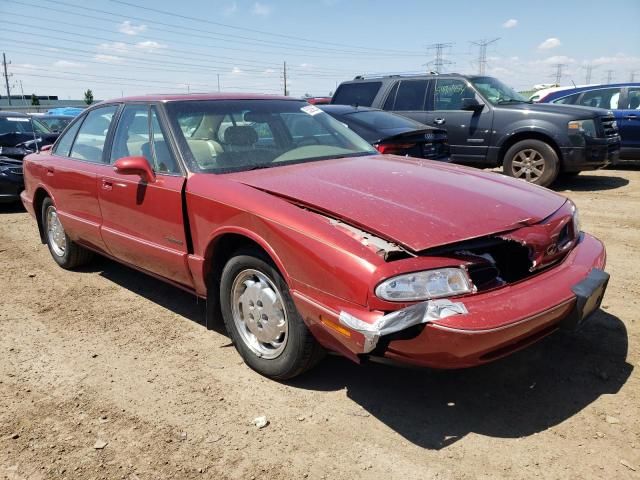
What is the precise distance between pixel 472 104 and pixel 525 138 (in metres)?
1.04

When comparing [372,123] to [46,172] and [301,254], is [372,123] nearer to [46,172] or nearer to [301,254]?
[46,172]

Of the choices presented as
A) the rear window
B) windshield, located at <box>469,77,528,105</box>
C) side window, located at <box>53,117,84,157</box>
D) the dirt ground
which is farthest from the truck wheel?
side window, located at <box>53,117,84,157</box>

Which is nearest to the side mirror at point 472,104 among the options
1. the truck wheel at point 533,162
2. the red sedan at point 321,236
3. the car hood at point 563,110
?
the car hood at point 563,110

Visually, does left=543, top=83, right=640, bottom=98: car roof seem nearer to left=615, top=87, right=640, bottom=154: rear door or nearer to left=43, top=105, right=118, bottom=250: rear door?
left=615, top=87, right=640, bottom=154: rear door

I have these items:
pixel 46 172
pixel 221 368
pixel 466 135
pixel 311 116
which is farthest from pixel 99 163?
pixel 466 135

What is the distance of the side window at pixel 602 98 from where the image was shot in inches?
425

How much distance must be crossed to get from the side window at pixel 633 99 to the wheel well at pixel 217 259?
10248 mm

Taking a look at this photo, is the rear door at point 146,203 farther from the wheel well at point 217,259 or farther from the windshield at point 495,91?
the windshield at point 495,91

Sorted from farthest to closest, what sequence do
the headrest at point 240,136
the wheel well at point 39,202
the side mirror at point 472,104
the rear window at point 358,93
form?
the rear window at point 358,93 → the side mirror at point 472,104 → the wheel well at point 39,202 → the headrest at point 240,136

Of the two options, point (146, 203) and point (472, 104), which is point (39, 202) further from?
point (472, 104)

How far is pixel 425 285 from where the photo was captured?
7.72 feet

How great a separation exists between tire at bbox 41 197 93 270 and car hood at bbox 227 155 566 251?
2.66 meters

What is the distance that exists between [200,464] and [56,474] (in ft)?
2.11

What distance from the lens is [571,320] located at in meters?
2.66
